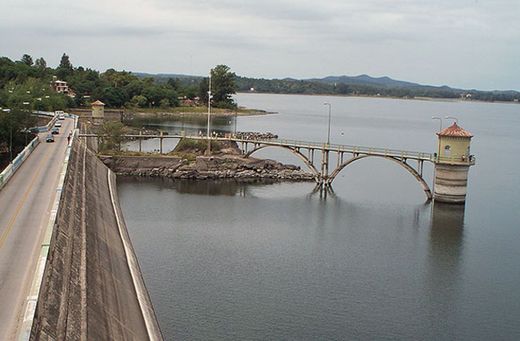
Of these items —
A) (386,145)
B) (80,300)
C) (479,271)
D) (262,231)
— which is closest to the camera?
(80,300)

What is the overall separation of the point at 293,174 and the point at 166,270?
129ft

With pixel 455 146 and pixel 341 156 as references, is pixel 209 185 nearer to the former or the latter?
pixel 341 156

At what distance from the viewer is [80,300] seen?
26031 mm

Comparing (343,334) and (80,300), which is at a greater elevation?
(80,300)

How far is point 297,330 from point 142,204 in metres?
31.6

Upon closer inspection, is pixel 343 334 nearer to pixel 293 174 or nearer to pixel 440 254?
pixel 440 254

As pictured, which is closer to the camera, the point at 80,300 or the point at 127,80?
the point at 80,300

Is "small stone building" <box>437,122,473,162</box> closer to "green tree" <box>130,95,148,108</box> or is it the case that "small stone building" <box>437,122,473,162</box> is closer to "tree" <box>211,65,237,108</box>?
"green tree" <box>130,95,148,108</box>

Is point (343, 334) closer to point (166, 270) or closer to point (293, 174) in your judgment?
point (166, 270)

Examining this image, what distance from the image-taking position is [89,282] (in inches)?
1141

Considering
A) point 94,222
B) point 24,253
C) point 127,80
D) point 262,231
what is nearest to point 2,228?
point 24,253

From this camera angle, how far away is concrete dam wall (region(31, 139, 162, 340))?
2320 cm

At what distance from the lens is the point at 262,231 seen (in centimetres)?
5072

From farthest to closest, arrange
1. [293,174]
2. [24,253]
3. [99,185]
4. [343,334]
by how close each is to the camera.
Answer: [293,174]
[99,185]
[343,334]
[24,253]
